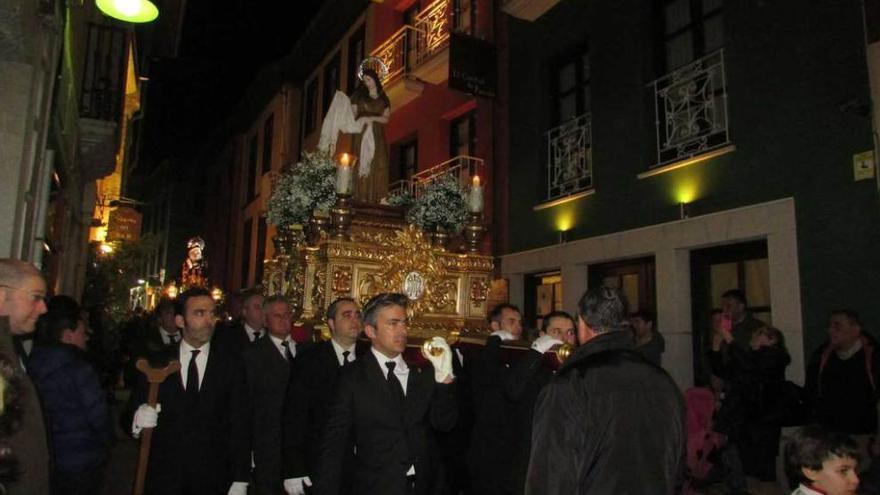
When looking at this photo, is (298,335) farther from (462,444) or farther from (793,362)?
(793,362)

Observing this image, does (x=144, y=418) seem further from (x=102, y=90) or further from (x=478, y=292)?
(x=102, y=90)

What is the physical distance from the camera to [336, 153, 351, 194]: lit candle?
580 centimetres

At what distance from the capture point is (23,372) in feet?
8.58

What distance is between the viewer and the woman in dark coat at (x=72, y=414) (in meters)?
3.50

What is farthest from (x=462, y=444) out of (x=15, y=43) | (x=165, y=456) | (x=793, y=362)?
(x=15, y=43)

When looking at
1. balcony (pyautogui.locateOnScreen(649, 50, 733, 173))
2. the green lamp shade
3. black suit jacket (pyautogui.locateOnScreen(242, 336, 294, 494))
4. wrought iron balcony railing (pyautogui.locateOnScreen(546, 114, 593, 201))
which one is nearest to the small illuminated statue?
wrought iron balcony railing (pyautogui.locateOnScreen(546, 114, 593, 201))

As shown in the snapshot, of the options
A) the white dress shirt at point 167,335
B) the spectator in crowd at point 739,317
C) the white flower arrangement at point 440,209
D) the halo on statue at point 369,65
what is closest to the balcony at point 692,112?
the spectator in crowd at point 739,317

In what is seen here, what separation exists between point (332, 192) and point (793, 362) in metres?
5.38

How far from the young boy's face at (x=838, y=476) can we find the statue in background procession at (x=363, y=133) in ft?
16.3

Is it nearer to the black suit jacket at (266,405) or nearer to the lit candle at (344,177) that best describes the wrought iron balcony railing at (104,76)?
the lit candle at (344,177)

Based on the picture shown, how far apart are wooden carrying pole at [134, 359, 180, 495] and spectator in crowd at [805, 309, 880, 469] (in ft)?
17.4

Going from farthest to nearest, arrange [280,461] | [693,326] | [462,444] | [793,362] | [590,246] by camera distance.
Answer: [590,246] → [693,326] → [793,362] → [462,444] → [280,461]

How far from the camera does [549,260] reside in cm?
1095

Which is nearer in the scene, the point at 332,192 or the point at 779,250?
the point at 332,192
